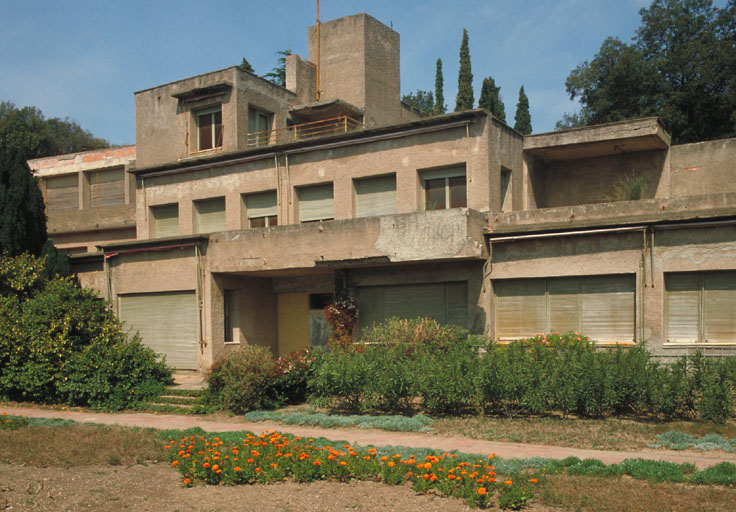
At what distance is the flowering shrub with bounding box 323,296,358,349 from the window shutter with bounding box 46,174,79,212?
791 inches

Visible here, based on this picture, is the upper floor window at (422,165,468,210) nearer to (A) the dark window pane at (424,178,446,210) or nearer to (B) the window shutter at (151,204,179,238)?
(A) the dark window pane at (424,178,446,210)

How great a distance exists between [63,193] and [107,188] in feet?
10.2

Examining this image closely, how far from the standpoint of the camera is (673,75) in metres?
39.3

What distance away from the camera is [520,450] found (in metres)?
10.3

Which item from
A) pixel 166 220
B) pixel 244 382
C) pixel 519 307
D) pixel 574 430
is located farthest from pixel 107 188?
pixel 574 430

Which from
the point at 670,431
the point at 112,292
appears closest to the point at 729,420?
the point at 670,431

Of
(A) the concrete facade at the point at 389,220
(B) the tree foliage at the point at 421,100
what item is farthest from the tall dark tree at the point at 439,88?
(A) the concrete facade at the point at 389,220

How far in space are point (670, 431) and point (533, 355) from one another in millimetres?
3381

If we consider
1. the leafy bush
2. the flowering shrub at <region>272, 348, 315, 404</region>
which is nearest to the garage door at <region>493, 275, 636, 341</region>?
the flowering shrub at <region>272, 348, 315, 404</region>

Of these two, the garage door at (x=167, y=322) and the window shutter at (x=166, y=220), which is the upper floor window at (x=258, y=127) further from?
the garage door at (x=167, y=322)

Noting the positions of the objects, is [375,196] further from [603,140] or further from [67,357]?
[67,357]

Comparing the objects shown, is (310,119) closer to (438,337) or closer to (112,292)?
(112,292)

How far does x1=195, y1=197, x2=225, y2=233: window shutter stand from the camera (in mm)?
24469

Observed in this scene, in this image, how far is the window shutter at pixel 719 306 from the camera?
605 inches
